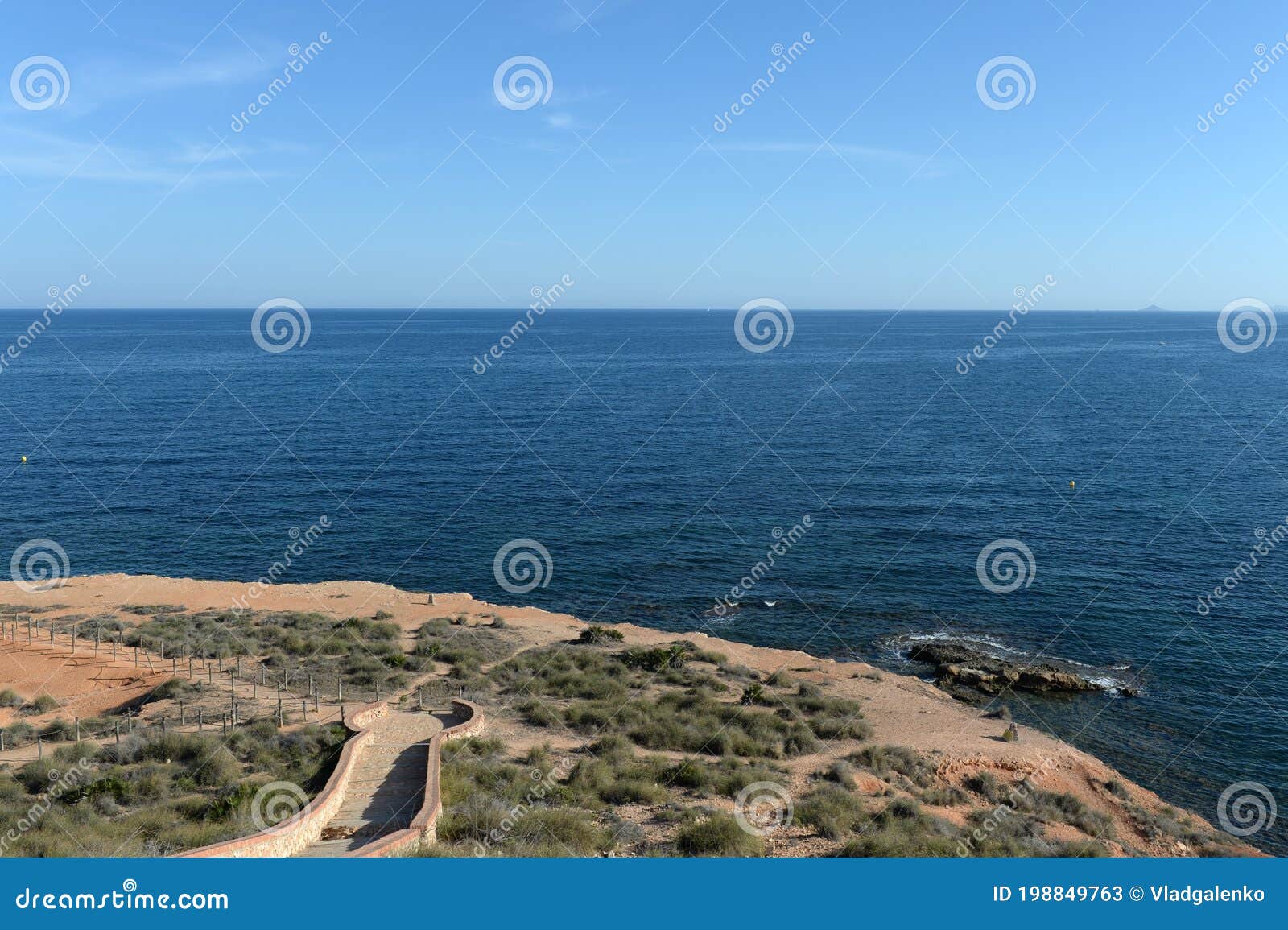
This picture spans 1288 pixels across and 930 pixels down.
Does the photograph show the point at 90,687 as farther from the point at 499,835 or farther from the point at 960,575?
the point at 960,575

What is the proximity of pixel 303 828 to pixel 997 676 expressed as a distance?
2573 centimetres

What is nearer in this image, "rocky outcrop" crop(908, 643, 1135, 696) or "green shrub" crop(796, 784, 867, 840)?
"green shrub" crop(796, 784, 867, 840)

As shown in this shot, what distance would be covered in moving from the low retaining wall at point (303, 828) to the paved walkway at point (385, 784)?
167 mm

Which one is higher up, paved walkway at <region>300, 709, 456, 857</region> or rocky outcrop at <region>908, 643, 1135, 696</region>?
rocky outcrop at <region>908, 643, 1135, 696</region>

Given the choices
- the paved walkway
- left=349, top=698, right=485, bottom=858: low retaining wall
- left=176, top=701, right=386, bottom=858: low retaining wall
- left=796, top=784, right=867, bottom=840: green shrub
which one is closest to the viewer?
left=176, top=701, right=386, bottom=858: low retaining wall

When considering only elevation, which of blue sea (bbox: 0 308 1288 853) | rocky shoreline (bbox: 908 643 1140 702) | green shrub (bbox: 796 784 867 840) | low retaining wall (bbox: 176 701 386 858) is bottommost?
low retaining wall (bbox: 176 701 386 858)

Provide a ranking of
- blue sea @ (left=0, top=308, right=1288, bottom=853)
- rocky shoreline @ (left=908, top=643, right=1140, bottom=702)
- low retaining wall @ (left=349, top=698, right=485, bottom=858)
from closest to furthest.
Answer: low retaining wall @ (left=349, top=698, right=485, bottom=858), rocky shoreline @ (left=908, top=643, right=1140, bottom=702), blue sea @ (left=0, top=308, right=1288, bottom=853)

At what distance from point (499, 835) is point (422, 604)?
24.4 metres

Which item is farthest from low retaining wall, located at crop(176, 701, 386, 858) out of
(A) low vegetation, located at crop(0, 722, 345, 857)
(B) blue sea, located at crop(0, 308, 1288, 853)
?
(B) blue sea, located at crop(0, 308, 1288, 853)

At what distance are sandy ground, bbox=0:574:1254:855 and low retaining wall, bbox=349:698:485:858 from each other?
5.50ft

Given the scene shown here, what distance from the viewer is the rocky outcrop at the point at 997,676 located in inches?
1218

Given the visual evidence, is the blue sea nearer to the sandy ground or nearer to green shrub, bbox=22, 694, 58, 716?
the sandy ground

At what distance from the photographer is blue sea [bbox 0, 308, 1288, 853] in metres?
34.1

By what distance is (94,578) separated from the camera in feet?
135
